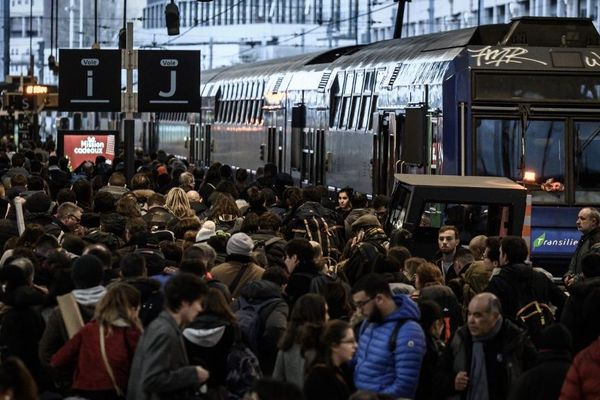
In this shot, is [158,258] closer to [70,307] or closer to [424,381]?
[70,307]

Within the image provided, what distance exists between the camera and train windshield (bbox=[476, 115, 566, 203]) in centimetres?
2109

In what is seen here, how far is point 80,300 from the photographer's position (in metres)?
10.8

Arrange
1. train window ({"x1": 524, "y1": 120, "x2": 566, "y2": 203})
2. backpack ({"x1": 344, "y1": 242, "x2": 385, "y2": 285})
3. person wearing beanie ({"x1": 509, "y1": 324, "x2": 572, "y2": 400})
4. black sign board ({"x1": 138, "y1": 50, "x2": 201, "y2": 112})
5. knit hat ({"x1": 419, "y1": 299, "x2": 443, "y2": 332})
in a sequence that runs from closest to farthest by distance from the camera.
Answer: person wearing beanie ({"x1": 509, "y1": 324, "x2": 572, "y2": 400}) → knit hat ({"x1": 419, "y1": 299, "x2": 443, "y2": 332}) → backpack ({"x1": 344, "y1": 242, "x2": 385, "y2": 285}) → train window ({"x1": 524, "y1": 120, "x2": 566, "y2": 203}) → black sign board ({"x1": 138, "y1": 50, "x2": 201, "y2": 112})

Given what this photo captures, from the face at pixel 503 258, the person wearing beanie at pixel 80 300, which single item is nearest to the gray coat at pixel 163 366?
the person wearing beanie at pixel 80 300

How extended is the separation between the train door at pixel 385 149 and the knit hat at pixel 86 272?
13741 millimetres

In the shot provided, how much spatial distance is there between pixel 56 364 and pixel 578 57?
1296 cm

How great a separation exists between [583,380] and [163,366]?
2059 millimetres

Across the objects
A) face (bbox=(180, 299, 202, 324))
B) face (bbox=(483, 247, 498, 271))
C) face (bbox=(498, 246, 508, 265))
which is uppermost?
face (bbox=(180, 299, 202, 324))

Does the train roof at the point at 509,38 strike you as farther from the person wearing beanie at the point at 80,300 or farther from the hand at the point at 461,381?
the hand at the point at 461,381

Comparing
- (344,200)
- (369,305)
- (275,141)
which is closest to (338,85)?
(275,141)

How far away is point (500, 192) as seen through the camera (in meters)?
16.5

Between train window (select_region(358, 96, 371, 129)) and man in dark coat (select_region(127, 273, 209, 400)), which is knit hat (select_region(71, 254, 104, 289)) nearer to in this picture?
man in dark coat (select_region(127, 273, 209, 400))

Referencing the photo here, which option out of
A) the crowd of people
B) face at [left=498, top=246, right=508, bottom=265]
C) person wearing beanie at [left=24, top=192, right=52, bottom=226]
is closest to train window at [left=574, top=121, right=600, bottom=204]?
the crowd of people

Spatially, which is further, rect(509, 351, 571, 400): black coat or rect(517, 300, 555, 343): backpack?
rect(517, 300, 555, 343): backpack
